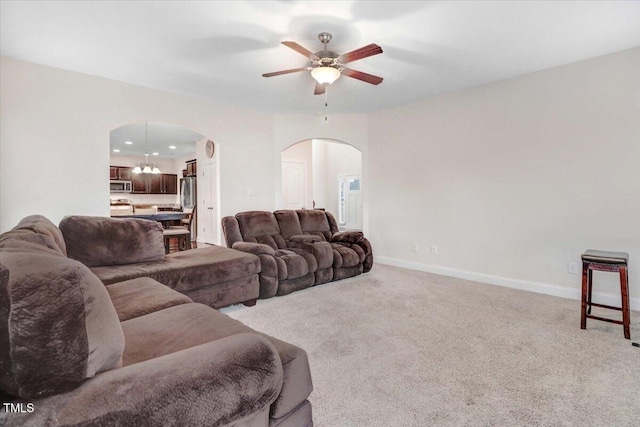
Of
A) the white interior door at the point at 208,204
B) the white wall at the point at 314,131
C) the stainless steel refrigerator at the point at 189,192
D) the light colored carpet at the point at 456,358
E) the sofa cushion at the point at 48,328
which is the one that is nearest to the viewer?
the sofa cushion at the point at 48,328

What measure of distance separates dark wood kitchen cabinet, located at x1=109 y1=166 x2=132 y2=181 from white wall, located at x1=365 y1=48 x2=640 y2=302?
329 inches

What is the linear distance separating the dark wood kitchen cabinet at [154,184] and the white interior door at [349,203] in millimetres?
5646

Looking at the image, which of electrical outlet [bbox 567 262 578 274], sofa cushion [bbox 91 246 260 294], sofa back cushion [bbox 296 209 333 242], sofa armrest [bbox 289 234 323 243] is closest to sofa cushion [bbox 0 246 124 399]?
sofa cushion [bbox 91 246 260 294]

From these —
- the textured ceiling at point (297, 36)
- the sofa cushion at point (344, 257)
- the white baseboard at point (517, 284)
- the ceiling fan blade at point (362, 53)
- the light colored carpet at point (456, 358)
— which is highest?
the textured ceiling at point (297, 36)

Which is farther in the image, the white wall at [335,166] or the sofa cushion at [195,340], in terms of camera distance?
the white wall at [335,166]

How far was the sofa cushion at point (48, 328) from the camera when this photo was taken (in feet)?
2.37

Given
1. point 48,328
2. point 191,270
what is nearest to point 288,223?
point 191,270

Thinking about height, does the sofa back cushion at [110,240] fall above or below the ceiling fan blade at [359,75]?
below

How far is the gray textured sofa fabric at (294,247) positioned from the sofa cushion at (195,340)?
180 centimetres

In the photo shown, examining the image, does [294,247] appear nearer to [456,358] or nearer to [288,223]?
[288,223]

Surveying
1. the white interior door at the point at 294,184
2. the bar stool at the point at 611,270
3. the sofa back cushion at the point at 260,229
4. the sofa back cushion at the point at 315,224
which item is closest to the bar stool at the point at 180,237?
the sofa back cushion at the point at 260,229

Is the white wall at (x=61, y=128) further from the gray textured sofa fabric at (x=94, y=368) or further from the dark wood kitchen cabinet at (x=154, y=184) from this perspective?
the dark wood kitchen cabinet at (x=154, y=184)

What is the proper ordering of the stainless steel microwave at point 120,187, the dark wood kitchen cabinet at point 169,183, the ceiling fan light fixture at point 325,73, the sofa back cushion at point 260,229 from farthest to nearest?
the dark wood kitchen cabinet at point 169,183, the stainless steel microwave at point 120,187, the sofa back cushion at point 260,229, the ceiling fan light fixture at point 325,73

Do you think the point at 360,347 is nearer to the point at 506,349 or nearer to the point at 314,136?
the point at 506,349
